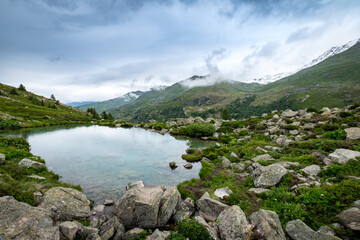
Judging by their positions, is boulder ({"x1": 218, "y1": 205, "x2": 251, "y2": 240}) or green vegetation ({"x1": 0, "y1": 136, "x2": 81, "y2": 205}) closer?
boulder ({"x1": 218, "y1": 205, "x2": 251, "y2": 240})

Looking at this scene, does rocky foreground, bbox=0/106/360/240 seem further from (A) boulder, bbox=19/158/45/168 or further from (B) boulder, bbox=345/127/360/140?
(B) boulder, bbox=345/127/360/140

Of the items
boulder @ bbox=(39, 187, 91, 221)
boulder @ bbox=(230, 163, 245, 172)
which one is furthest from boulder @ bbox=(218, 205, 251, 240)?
boulder @ bbox=(230, 163, 245, 172)

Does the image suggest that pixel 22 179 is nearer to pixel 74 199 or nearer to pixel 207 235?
pixel 74 199

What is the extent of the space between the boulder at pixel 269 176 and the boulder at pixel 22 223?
698 inches

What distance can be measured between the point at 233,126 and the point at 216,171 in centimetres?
3880

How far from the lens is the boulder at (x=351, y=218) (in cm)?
932

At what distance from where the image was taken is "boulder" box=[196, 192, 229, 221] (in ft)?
45.1

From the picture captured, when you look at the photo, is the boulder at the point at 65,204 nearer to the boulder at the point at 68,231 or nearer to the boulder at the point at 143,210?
the boulder at the point at 68,231

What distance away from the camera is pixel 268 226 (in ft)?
33.1

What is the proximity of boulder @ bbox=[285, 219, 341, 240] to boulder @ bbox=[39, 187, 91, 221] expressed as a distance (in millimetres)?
15299

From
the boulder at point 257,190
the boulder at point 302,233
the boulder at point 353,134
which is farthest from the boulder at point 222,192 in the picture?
the boulder at point 353,134

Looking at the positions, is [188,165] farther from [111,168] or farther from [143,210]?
[143,210]

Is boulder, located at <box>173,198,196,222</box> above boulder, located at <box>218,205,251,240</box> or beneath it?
beneath

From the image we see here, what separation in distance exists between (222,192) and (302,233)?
7922mm
